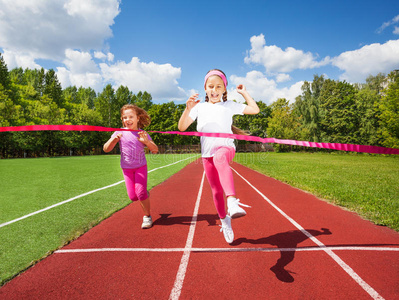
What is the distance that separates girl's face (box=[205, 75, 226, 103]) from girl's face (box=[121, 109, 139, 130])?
66.3 inches

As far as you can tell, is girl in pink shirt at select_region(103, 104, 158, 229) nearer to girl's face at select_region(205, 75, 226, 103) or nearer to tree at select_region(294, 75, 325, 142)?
girl's face at select_region(205, 75, 226, 103)

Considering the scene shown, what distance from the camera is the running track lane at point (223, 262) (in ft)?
8.45

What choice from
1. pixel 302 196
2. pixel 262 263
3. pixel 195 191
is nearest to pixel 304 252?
pixel 262 263

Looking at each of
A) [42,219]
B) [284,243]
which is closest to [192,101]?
[284,243]

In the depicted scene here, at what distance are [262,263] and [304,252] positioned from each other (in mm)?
876

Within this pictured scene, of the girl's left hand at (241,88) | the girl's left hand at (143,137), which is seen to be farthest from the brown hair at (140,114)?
the girl's left hand at (241,88)

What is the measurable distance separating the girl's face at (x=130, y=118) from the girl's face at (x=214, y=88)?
1.68m

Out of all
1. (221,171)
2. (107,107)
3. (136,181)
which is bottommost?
(136,181)

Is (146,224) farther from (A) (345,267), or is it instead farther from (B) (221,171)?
(A) (345,267)

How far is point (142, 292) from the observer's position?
255 centimetres

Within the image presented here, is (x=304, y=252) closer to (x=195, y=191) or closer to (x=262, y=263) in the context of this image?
(x=262, y=263)

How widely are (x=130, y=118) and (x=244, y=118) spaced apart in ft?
174

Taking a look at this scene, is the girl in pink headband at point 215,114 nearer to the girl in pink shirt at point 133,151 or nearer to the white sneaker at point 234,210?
the white sneaker at point 234,210

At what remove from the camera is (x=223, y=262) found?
3.22 metres
